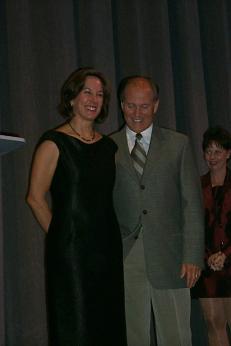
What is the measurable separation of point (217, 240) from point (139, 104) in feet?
2.71

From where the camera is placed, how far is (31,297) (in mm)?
2711

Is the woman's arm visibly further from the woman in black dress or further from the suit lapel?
the suit lapel

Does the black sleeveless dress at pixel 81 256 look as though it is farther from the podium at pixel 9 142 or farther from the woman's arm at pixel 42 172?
the podium at pixel 9 142

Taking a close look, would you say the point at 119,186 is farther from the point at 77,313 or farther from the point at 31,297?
the point at 31,297

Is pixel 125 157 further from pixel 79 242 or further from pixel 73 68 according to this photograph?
pixel 73 68

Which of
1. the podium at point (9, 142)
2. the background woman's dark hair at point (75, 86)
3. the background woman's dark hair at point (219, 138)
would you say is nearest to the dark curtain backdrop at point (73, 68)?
the background woman's dark hair at point (219, 138)

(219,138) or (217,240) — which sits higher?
(219,138)

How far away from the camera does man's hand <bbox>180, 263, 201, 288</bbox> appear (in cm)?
205

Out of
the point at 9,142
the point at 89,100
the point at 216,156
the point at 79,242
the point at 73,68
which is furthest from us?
the point at 73,68

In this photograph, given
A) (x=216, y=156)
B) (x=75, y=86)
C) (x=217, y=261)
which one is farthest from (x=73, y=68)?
(x=217, y=261)

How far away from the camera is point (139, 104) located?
2145 millimetres

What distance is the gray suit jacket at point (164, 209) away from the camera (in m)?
2.05

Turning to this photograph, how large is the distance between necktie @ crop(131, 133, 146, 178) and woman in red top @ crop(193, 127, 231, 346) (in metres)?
0.55

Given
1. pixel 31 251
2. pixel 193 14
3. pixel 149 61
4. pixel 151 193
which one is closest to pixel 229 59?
pixel 193 14
